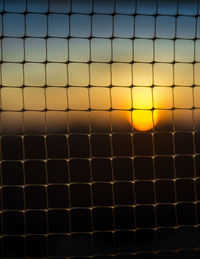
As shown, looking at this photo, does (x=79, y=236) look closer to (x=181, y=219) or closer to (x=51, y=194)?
(x=51, y=194)

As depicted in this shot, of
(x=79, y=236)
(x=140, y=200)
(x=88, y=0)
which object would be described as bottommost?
(x=79, y=236)

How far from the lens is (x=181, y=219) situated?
555 centimetres

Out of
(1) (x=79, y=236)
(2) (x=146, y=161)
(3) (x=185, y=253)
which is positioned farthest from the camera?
(1) (x=79, y=236)

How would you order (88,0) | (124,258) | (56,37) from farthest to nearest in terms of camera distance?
(124,258) < (88,0) < (56,37)

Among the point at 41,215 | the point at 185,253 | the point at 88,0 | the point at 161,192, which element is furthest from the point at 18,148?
the point at 88,0

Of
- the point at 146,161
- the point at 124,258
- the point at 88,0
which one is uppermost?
the point at 88,0

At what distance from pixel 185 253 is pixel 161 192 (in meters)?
0.85

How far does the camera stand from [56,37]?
4.68 feet

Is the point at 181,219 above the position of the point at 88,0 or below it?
below

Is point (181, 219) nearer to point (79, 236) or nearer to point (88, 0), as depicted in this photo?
point (79, 236)

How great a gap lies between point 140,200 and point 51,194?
1022mm

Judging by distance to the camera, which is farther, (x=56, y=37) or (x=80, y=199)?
(x=80, y=199)

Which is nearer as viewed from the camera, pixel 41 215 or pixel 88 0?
pixel 88 0

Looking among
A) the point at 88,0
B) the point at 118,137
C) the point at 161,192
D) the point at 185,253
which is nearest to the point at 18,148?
the point at 118,137
